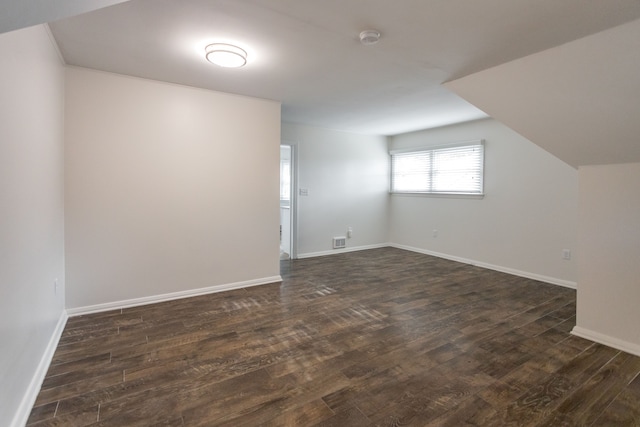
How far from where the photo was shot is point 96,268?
299cm

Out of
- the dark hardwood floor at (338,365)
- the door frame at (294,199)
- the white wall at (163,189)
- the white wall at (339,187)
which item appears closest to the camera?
the dark hardwood floor at (338,365)

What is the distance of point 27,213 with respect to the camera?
179cm

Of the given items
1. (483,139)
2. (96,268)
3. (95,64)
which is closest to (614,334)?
(483,139)

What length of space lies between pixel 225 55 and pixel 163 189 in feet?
5.24

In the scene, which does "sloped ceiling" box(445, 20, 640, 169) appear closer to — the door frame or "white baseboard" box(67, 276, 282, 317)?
the door frame

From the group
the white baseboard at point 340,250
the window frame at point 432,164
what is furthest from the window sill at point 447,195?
the white baseboard at point 340,250

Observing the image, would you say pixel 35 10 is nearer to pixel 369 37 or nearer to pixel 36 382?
pixel 369 37

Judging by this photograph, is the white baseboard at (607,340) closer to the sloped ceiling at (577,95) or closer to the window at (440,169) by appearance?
the sloped ceiling at (577,95)

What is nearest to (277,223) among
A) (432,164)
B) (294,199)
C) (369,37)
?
(294,199)

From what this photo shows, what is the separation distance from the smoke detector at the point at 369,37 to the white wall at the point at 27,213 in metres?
1.99

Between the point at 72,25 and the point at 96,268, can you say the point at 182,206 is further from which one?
the point at 72,25

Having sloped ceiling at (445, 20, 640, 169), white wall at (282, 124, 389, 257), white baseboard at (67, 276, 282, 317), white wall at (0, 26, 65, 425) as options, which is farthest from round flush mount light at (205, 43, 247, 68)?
white wall at (282, 124, 389, 257)

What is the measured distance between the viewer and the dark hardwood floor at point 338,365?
1.68 metres

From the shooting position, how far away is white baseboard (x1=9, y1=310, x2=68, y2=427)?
1.56m
